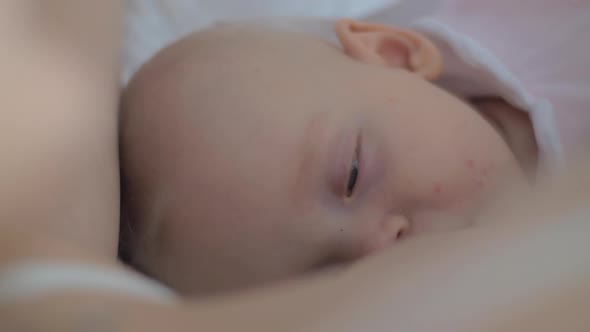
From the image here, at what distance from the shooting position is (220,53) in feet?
1.75

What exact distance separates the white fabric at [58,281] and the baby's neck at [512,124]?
39 centimetres

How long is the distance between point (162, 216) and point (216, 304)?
25 centimetres

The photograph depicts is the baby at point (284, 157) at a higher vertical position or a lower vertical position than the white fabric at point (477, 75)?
lower

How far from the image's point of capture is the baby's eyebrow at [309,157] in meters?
0.46

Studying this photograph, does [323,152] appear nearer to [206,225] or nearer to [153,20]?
[206,225]

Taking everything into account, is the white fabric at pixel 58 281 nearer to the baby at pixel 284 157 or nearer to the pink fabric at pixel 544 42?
the baby at pixel 284 157

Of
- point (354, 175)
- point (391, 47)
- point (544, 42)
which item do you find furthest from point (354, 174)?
point (544, 42)

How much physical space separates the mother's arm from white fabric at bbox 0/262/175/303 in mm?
30

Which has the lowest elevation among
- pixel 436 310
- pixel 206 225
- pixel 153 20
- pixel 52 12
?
pixel 436 310

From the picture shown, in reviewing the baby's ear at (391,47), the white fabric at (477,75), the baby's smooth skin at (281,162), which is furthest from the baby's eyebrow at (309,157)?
the white fabric at (477,75)

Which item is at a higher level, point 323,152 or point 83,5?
point 83,5

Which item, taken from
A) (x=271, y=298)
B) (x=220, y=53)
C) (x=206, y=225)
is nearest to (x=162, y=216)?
(x=206, y=225)

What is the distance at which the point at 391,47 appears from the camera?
0.62 m

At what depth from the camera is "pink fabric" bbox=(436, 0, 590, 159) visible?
595 mm
